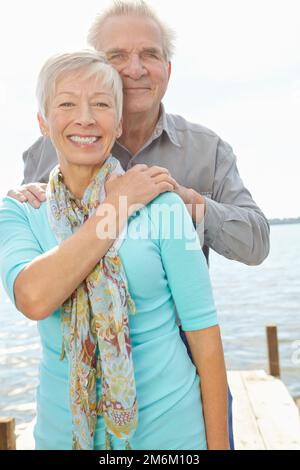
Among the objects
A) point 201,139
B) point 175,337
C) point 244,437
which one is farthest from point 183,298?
point 244,437

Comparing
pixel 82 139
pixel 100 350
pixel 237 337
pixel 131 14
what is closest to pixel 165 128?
pixel 131 14

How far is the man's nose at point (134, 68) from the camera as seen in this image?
1977 mm

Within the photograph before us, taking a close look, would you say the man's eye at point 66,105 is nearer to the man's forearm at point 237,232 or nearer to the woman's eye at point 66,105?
the woman's eye at point 66,105

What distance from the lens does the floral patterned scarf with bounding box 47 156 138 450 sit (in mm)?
1523

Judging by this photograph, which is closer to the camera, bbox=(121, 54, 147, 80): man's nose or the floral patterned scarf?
the floral patterned scarf

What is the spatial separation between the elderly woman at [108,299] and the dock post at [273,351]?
5.57m

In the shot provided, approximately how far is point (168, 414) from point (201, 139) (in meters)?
1.18

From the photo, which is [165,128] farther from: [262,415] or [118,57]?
[262,415]

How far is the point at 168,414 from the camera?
1566mm

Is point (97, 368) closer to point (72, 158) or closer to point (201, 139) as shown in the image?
point (72, 158)

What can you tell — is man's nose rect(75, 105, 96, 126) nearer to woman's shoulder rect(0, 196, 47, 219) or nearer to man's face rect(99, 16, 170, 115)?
woman's shoulder rect(0, 196, 47, 219)

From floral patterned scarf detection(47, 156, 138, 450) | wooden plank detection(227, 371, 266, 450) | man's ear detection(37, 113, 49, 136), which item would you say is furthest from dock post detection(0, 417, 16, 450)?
man's ear detection(37, 113, 49, 136)

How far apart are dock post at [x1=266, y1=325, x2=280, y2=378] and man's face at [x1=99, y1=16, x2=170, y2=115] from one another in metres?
5.43

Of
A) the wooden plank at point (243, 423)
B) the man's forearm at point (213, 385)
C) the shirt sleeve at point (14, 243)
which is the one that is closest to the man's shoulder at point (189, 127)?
the shirt sleeve at point (14, 243)
